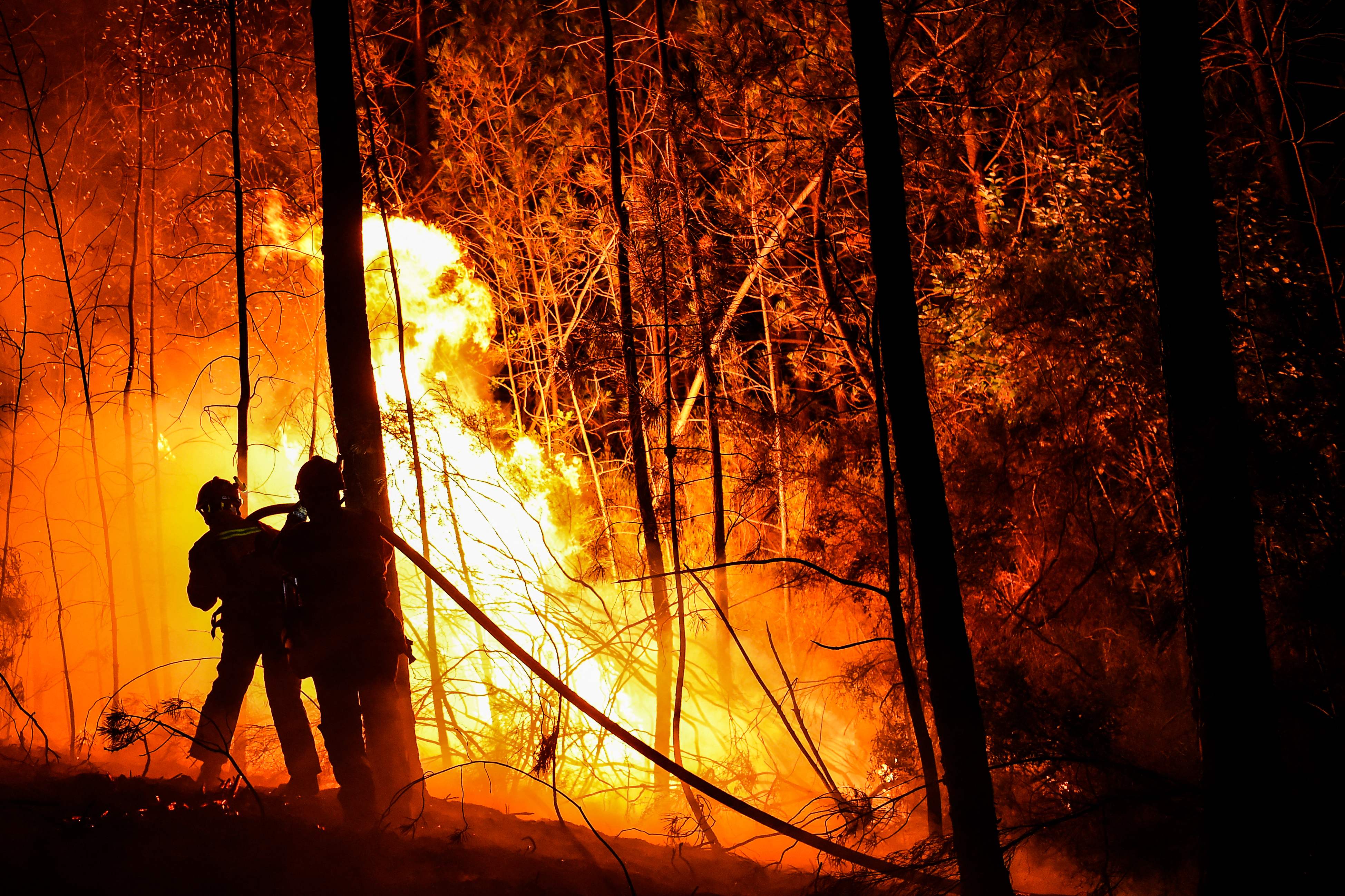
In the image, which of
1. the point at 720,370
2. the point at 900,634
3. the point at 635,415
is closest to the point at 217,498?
the point at 635,415

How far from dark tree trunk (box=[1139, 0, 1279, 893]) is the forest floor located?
2409mm

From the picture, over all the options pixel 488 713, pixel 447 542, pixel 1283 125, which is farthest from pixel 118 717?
pixel 1283 125

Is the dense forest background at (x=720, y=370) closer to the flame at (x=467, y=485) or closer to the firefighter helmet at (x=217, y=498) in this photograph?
the flame at (x=467, y=485)

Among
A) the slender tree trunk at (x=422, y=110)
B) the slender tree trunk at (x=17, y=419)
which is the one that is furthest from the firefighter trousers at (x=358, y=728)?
the slender tree trunk at (x=422, y=110)

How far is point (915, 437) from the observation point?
5148 mm

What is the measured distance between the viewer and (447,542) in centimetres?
1009

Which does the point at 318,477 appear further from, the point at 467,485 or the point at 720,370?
the point at 720,370

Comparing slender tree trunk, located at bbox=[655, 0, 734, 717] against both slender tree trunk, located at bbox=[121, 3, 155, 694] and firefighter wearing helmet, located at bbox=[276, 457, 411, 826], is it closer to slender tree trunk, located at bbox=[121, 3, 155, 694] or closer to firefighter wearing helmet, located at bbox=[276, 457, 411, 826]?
firefighter wearing helmet, located at bbox=[276, 457, 411, 826]

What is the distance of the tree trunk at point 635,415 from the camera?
830cm

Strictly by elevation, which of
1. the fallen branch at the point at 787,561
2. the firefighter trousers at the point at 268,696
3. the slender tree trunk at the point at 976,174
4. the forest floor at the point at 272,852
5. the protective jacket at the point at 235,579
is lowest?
the forest floor at the point at 272,852

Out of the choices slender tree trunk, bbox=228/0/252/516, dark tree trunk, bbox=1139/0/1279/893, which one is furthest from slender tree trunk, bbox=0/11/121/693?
dark tree trunk, bbox=1139/0/1279/893

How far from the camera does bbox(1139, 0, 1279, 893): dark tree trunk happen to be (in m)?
4.79

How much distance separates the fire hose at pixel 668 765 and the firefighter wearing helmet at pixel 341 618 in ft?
0.71

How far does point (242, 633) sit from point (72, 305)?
13.2 ft
